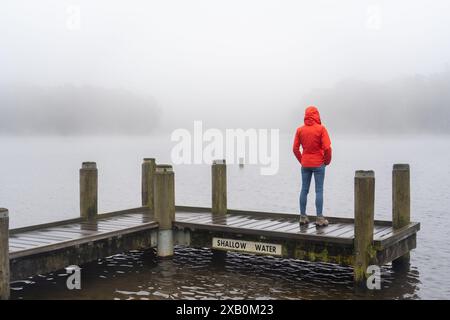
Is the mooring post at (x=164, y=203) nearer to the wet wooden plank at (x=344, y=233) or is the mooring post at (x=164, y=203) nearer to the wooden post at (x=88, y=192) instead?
the wooden post at (x=88, y=192)

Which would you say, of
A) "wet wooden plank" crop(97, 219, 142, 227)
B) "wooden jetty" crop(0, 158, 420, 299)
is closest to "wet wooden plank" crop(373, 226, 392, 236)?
"wooden jetty" crop(0, 158, 420, 299)

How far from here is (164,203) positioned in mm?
13023

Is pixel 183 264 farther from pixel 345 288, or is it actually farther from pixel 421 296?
pixel 421 296

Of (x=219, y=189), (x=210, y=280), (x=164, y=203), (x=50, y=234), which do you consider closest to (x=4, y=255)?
(x=50, y=234)

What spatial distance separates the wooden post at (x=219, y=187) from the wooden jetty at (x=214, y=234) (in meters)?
0.03

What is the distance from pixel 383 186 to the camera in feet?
164

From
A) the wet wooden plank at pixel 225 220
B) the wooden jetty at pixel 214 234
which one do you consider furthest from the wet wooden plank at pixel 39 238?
the wet wooden plank at pixel 225 220

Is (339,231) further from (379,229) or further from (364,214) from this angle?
(364,214)

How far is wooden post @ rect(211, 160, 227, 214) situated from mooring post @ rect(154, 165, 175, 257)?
166 cm

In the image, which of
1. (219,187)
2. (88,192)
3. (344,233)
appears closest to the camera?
(344,233)

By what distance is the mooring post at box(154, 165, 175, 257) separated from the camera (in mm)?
12898

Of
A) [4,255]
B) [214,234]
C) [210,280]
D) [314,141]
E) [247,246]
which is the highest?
[314,141]

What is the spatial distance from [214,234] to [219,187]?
2.23 metres

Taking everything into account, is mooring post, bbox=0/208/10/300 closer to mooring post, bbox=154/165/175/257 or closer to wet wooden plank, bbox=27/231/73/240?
wet wooden plank, bbox=27/231/73/240
